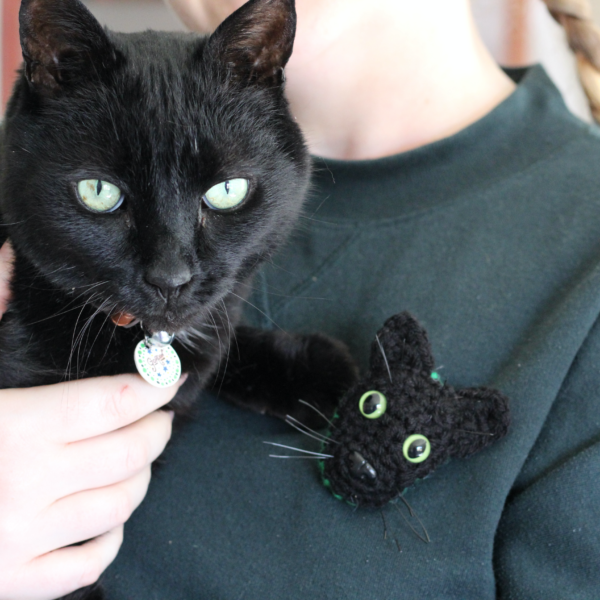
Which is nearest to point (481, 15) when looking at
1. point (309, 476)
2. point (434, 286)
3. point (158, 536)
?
point (434, 286)

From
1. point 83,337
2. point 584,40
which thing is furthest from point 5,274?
point 584,40

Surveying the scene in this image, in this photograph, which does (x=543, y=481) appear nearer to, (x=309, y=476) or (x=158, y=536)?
(x=309, y=476)

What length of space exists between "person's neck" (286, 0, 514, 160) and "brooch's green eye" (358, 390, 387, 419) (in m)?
0.49

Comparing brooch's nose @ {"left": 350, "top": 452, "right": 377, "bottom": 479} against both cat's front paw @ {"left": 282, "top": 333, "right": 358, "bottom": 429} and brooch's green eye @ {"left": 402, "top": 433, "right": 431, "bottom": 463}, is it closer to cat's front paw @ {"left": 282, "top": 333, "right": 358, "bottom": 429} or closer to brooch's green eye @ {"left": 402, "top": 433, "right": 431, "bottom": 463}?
brooch's green eye @ {"left": 402, "top": 433, "right": 431, "bottom": 463}

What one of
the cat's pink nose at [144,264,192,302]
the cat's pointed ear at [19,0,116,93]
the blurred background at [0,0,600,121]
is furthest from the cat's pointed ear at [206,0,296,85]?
the blurred background at [0,0,600,121]

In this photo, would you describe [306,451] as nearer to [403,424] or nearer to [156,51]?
[403,424]

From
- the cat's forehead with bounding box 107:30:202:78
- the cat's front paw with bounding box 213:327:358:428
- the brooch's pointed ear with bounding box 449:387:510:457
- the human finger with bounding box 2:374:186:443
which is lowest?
the cat's front paw with bounding box 213:327:358:428

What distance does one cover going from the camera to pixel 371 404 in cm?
71

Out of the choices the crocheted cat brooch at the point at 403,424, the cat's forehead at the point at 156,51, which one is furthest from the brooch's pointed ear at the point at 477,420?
the cat's forehead at the point at 156,51

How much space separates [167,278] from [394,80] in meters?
0.68

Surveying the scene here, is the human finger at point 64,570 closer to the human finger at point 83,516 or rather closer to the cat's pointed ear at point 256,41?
the human finger at point 83,516

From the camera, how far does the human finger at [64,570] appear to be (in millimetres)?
676

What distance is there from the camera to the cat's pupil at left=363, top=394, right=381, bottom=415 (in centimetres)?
71

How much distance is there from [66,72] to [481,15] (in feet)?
5.64
